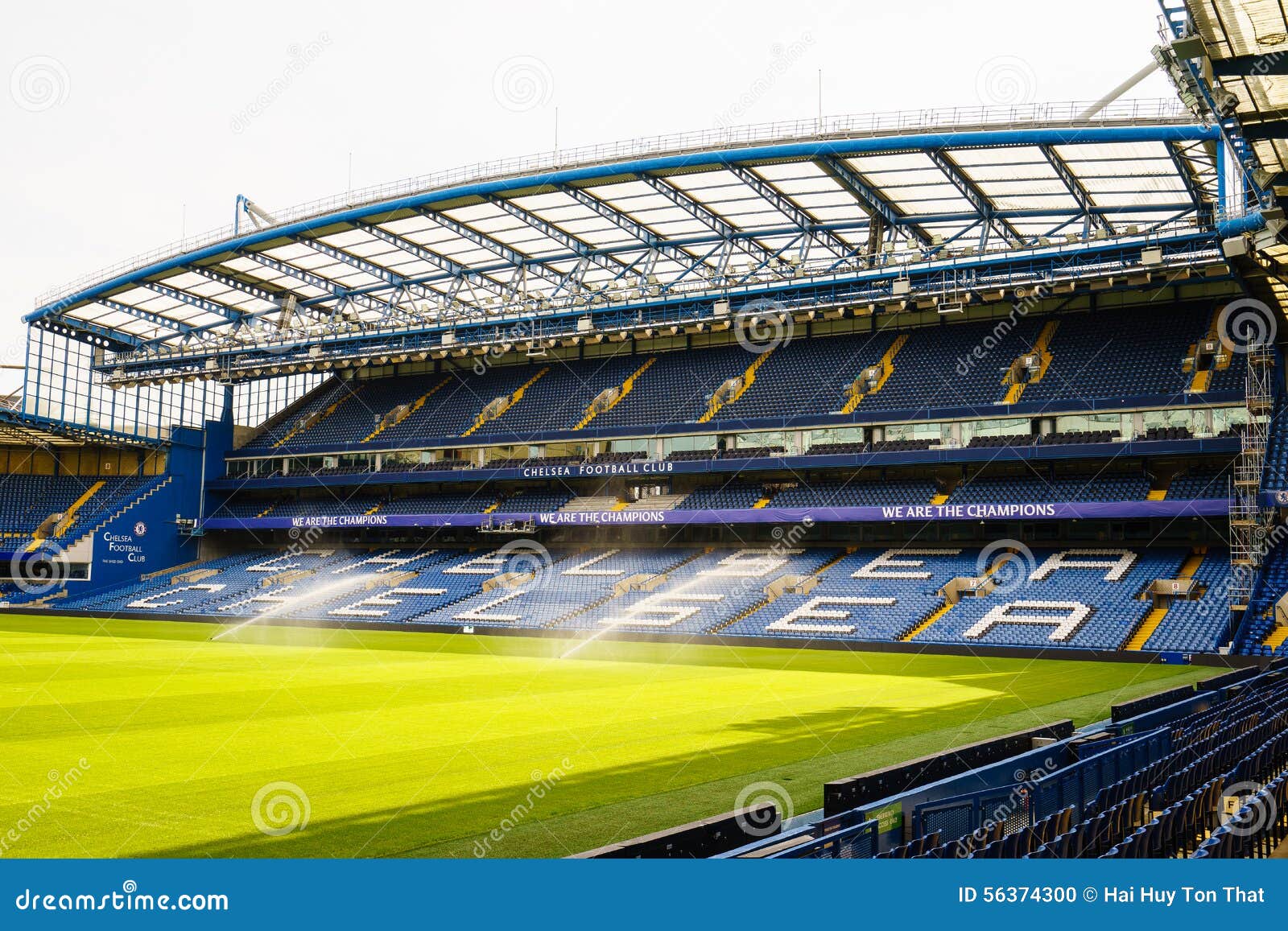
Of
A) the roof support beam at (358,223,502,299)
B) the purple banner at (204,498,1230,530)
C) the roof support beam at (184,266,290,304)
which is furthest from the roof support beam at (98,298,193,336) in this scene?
the roof support beam at (358,223,502,299)

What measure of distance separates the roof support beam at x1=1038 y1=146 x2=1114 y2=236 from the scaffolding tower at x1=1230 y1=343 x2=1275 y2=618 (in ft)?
23.1

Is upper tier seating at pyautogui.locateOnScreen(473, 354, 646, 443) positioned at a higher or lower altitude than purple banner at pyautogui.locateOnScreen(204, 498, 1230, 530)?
higher

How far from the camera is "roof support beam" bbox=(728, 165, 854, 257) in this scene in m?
38.3

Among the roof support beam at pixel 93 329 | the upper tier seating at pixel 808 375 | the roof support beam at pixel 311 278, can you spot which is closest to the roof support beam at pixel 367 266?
the roof support beam at pixel 311 278

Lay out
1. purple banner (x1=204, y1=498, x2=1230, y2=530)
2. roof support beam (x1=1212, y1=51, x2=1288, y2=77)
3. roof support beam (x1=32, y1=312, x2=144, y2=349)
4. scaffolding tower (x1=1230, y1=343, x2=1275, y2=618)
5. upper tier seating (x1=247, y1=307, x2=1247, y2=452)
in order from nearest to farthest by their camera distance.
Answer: roof support beam (x1=1212, y1=51, x2=1288, y2=77) < scaffolding tower (x1=1230, y1=343, x2=1275, y2=618) < purple banner (x1=204, y1=498, x2=1230, y2=530) < upper tier seating (x1=247, y1=307, x2=1247, y2=452) < roof support beam (x1=32, y1=312, x2=144, y2=349)

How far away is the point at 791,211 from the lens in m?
41.6

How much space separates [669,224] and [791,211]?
5.08 meters

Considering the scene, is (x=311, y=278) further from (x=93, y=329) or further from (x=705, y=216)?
(x=705, y=216)

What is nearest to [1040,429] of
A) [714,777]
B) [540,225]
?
[540,225]

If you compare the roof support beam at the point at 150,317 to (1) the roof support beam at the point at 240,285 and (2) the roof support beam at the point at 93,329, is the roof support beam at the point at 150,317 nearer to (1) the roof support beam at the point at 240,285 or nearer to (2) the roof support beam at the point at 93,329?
(2) the roof support beam at the point at 93,329

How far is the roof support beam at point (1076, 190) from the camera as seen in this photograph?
3450 centimetres

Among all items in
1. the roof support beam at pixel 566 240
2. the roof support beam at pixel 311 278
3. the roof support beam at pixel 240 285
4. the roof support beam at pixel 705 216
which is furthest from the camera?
the roof support beam at pixel 240 285

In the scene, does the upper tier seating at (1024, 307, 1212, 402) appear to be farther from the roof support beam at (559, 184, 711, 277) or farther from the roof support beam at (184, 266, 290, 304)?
the roof support beam at (184, 266, 290, 304)

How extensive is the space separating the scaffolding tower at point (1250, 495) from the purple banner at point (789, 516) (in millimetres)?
859
